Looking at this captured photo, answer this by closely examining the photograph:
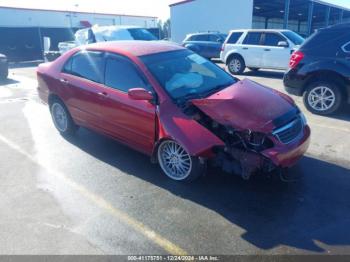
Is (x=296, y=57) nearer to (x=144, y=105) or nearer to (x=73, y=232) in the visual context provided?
(x=144, y=105)

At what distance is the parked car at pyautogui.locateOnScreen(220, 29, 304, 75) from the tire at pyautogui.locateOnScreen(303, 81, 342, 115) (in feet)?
16.1

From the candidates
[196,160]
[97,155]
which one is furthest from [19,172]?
[196,160]

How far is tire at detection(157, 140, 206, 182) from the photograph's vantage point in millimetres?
3861

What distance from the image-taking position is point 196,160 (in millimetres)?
3816

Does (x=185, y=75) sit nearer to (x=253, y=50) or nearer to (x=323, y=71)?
(x=323, y=71)

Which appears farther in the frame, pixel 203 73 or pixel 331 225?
pixel 203 73

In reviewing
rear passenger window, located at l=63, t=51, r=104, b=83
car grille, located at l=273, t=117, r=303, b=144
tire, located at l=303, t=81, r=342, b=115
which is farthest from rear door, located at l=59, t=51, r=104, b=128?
tire, located at l=303, t=81, r=342, b=115

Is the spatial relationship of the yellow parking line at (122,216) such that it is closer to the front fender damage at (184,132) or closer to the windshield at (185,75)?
the front fender damage at (184,132)

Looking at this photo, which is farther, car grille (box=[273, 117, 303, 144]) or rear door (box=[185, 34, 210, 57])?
rear door (box=[185, 34, 210, 57])

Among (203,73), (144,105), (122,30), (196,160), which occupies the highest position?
(122,30)

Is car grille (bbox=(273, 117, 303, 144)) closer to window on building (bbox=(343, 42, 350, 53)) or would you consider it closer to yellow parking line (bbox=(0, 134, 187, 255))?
yellow parking line (bbox=(0, 134, 187, 255))

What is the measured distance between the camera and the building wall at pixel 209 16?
25203 millimetres

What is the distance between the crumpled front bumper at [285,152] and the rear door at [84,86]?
2544 mm

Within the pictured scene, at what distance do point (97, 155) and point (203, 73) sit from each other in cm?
209
